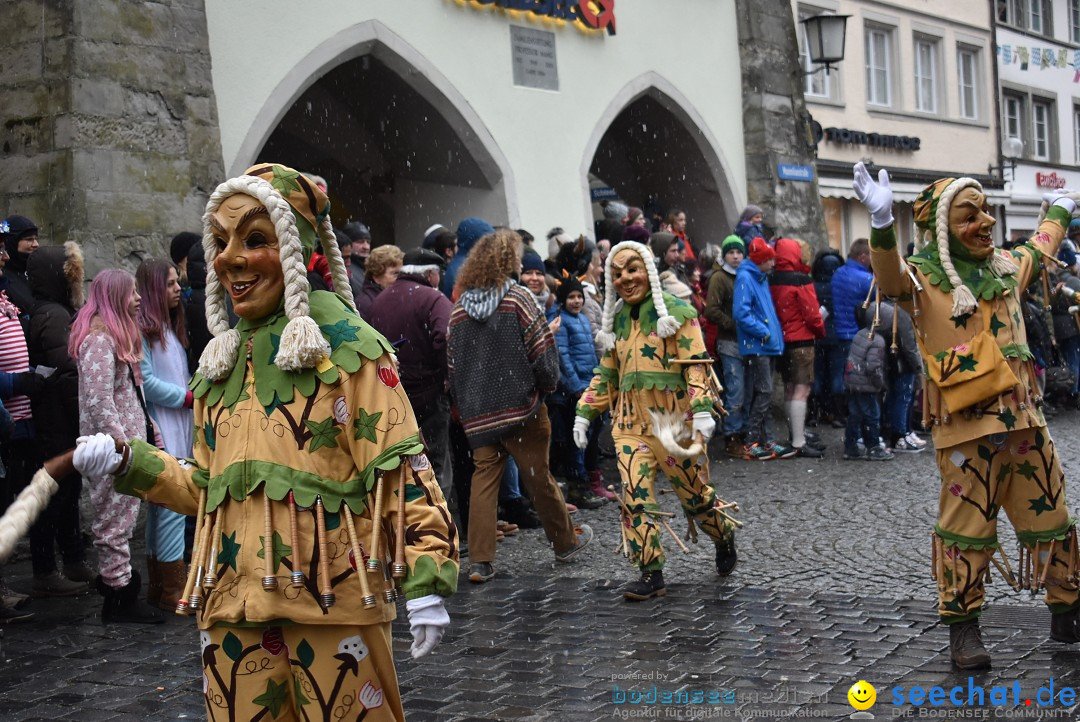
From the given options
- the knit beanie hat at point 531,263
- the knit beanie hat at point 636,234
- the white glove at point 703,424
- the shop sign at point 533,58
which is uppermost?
the shop sign at point 533,58

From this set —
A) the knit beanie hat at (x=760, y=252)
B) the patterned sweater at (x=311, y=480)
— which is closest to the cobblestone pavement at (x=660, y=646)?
the patterned sweater at (x=311, y=480)

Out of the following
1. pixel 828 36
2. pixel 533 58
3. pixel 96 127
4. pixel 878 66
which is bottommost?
pixel 96 127

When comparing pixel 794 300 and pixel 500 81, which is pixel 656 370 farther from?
pixel 500 81

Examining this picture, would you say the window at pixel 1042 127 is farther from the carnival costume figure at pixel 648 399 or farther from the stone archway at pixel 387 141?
the carnival costume figure at pixel 648 399

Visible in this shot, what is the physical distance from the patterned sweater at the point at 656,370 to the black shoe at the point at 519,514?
6.70 ft

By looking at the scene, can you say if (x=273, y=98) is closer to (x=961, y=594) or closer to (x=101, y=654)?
(x=101, y=654)

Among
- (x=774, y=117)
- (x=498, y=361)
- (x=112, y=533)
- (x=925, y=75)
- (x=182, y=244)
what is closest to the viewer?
(x=112, y=533)

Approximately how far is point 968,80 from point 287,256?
964 inches

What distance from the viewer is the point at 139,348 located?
6.59 m

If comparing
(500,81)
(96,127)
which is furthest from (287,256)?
(500,81)

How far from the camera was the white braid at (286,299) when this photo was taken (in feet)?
10.7

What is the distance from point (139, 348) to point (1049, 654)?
4568 millimetres

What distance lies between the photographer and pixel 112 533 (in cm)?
641

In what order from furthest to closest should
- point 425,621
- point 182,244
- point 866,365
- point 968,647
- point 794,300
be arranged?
point 794,300 → point 866,365 → point 182,244 → point 968,647 → point 425,621
